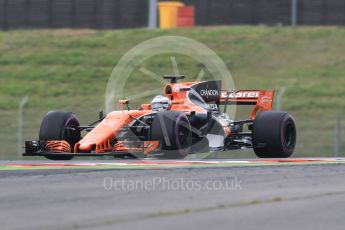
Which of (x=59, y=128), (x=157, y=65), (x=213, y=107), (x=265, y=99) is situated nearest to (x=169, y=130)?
(x=59, y=128)

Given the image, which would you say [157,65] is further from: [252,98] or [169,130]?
[169,130]

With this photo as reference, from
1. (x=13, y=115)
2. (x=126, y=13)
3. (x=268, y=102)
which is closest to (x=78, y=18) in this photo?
(x=126, y=13)

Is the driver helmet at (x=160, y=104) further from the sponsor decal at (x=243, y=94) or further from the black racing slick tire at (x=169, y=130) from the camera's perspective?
the sponsor decal at (x=243, y=94)

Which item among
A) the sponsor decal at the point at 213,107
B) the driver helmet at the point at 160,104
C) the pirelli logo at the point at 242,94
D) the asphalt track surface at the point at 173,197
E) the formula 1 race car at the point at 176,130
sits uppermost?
the pirelli logo at the point at 242,94

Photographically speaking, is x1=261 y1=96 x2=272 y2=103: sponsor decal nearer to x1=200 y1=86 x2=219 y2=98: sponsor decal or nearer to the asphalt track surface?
x1=200 y1=86 x2=219 y2=98: sponsor decal

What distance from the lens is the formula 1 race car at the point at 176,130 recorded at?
1620cm

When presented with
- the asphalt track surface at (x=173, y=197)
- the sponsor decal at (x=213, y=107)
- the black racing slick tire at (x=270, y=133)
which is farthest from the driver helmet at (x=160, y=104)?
the asphalt track surface at (x=173, y=197)

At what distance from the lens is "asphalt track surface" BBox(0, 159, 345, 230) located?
8.71m

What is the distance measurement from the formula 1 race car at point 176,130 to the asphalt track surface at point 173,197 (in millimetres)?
1812

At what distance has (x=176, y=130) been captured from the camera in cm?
1603

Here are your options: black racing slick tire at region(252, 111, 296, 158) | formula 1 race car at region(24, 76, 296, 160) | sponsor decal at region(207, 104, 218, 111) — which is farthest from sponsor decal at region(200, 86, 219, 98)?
black racing slick tire at region(252, 111, 296, 158)

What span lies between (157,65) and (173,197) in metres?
27.9

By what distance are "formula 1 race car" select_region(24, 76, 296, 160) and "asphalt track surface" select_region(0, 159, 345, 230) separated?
181cm

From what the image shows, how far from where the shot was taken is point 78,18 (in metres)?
45.0
